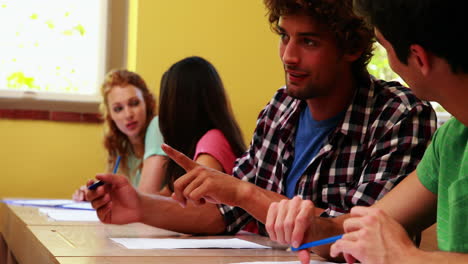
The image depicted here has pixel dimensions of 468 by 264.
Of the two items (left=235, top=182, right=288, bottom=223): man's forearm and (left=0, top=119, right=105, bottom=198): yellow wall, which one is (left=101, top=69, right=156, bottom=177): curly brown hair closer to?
(left=0, top=119, right=105, bottom=198): yellow wall

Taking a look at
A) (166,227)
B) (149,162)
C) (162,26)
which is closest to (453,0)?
(166,227)

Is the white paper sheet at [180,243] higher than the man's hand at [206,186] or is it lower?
lower

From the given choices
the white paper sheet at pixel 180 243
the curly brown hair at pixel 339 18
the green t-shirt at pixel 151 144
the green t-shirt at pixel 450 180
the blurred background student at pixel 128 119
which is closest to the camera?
the green t-shirt at pixel 450 180

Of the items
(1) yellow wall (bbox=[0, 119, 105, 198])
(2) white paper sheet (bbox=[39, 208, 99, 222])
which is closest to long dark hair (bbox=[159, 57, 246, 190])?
(2) white paper sheet (bbox=[39, 208, 99, 222])

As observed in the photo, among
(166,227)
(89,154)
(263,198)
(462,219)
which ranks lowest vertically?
(89,154)

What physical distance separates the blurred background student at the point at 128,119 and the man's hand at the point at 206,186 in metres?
1.57

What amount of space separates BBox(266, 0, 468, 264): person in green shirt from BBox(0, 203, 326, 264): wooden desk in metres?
0.16

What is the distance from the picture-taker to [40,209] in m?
2.27

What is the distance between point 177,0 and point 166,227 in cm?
189

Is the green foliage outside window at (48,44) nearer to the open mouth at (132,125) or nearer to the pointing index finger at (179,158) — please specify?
the open mouth at (132,125)

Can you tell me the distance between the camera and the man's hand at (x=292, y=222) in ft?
3.72

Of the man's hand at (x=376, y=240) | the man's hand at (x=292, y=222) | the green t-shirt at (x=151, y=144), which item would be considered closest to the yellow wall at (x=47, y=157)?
the green t-shirt at (x=151, y=144)

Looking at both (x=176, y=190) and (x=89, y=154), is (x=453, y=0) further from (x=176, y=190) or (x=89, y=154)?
(x=89, y=154)

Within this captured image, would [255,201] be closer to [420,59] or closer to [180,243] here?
[180,243]
